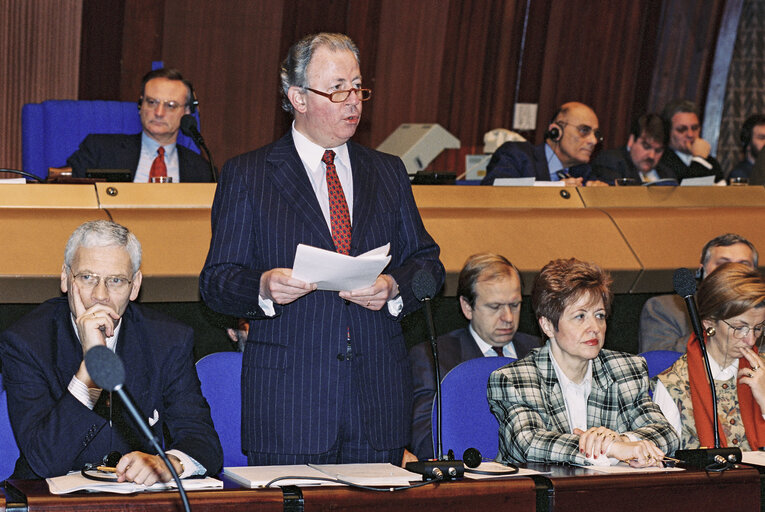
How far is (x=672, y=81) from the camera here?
7629mm

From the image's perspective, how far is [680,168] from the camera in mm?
6121

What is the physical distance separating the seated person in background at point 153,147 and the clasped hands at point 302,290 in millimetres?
2191

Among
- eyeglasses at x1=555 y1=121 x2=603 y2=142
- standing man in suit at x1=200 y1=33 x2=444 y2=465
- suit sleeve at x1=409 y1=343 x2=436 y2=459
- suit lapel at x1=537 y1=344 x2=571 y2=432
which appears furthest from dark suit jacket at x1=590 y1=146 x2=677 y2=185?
standing man in suit at x1=200 y1=33 x2=444 y2=465

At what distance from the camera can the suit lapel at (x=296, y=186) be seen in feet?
8.65

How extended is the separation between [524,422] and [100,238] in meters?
1.16

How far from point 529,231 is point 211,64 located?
8.97 feet

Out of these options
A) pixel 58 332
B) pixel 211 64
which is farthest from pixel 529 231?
pixel 211 64

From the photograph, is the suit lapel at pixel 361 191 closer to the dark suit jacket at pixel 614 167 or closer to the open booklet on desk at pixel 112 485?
the open booklet on desk at pixel 112 485

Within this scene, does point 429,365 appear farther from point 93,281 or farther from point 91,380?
point 91,380

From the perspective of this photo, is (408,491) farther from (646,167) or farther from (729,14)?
Answer: (729,14)

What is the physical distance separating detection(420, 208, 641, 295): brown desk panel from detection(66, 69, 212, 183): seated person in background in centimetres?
117

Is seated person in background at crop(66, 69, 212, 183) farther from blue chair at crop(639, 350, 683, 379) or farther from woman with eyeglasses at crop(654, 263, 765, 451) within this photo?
woman with eyeglasses at crop(654, 263, 765, 451)

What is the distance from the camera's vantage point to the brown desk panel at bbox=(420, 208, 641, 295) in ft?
13.4

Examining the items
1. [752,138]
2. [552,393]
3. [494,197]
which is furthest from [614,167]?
[552,393]
